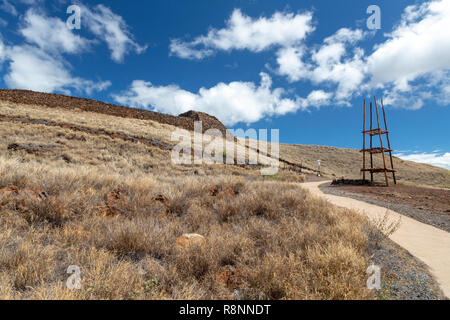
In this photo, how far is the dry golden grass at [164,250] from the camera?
246 centimetres

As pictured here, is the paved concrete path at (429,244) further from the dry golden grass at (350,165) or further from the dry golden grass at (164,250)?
the dry golden grass at (350,165)

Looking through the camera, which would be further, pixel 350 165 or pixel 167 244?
pixel 350 165

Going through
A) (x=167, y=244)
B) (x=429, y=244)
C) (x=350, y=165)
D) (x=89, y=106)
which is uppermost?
(x=89, y=106)

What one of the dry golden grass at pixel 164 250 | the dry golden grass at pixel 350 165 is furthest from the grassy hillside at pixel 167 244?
the dry golden grass at pixel 350 165

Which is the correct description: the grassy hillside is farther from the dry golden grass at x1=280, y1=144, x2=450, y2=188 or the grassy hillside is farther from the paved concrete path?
the dry golden grass at x1=280, y1=144, x2=450, y2=188

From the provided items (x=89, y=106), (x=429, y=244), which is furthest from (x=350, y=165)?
(x=89, y=106)

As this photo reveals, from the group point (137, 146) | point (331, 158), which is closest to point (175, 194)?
point (137, 146)

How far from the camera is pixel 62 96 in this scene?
31.1 meters

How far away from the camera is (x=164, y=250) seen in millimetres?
3408

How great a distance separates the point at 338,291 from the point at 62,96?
130ft

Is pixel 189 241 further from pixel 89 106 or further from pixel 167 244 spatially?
pixel 89 106

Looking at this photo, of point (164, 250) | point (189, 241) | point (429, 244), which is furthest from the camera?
point (429, 244)
